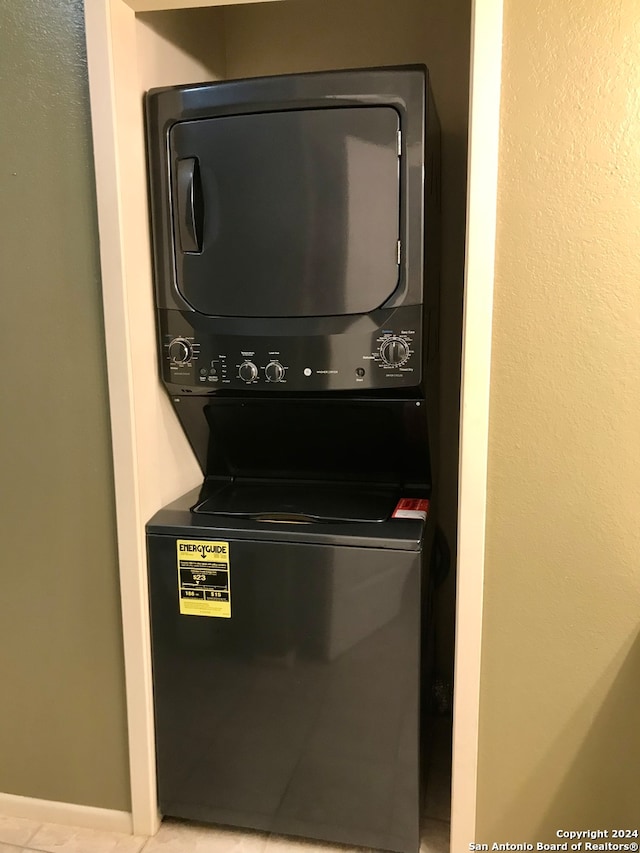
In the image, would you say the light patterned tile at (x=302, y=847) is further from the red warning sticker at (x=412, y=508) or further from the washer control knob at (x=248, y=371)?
the washer control knob at (x=248, y=371)

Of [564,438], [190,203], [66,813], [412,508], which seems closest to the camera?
[564,438]

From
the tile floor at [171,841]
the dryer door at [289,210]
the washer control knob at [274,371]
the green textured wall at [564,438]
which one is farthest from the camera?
the tile floor at [171,841]

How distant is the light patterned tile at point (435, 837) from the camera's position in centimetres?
147

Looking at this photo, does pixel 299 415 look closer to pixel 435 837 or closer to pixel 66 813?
pixel 435 837

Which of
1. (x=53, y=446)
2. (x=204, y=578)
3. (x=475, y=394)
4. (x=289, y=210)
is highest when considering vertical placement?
(x=289, y=210)

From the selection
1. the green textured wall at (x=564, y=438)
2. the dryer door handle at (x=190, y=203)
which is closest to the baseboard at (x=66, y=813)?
the green textured wall at (x=564, y=438)

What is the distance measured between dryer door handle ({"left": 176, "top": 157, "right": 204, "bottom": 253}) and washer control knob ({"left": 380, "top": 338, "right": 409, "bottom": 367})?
43cm

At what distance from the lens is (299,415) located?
5.00 feet

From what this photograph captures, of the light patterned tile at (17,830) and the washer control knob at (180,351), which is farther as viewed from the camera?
the light patterned tile at (17,830)

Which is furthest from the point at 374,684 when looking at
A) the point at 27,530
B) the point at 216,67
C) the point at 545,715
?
the point at 216,67

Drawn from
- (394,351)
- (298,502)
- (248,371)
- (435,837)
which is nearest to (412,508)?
(298,502)

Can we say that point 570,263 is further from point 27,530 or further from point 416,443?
point 27,530


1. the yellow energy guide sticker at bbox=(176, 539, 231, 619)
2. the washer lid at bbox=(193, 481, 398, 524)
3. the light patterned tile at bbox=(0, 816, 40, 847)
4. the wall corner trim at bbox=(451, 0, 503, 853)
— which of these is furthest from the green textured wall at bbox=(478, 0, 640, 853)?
the light patterned tile at bbox=(0, 816, 40, 847)

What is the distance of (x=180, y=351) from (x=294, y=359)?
256 mm
